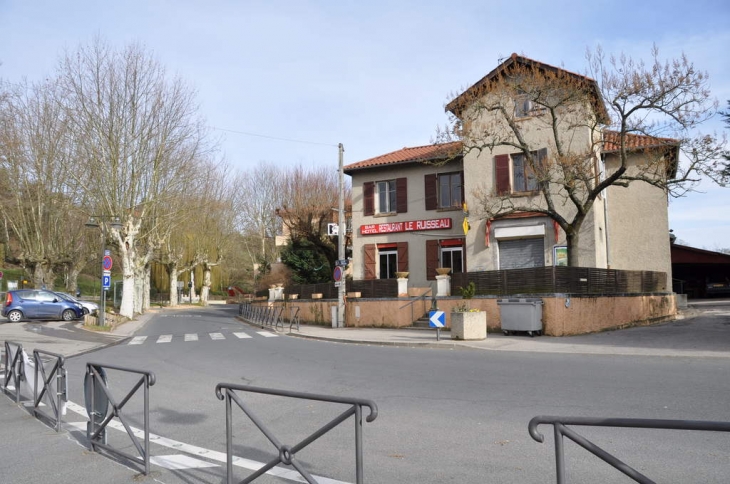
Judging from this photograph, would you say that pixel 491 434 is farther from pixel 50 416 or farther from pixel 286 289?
pixel 286 289

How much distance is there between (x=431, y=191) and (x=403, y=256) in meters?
3.54

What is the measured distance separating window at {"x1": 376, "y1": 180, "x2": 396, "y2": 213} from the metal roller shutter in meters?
7.09

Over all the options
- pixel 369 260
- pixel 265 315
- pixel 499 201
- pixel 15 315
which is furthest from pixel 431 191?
pixel 15 315

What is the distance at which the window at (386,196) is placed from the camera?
3161 centimetres

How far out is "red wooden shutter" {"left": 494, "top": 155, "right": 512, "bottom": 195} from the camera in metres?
26.2

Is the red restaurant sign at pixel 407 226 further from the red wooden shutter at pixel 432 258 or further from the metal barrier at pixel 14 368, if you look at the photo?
the metal barrier at pixel 14 368

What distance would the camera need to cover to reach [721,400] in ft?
26.3

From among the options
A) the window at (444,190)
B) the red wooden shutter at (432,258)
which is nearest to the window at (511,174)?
the window at (444,190)

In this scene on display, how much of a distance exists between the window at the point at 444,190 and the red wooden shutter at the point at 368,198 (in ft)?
9.94

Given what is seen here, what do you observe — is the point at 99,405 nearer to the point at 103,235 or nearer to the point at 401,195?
the point at 103,235

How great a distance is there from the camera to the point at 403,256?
1201 inches

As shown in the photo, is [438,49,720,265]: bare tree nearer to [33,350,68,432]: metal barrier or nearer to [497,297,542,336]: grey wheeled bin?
[497,297,542,336]: grey wheeled bin

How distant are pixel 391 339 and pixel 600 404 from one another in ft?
38.2

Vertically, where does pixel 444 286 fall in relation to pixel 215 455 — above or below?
above
